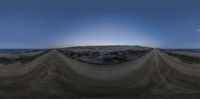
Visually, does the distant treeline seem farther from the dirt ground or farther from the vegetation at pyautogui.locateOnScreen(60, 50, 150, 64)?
the vegetation at pyautogui.locateOnScreen(60, 50, 150, 64)

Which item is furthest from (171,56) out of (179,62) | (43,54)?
(43,54)

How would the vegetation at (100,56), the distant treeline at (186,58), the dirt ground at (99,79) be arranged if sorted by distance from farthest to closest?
the vegetation at (100,56) → the distant treeline at (186,58) → the dirt ground at (99,79)

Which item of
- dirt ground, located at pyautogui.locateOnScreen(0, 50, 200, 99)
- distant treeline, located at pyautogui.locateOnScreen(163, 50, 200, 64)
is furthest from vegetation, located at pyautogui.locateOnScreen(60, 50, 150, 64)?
distant treeline, located at pyautogui.locateOnScreen(163, 50, 200, 64)

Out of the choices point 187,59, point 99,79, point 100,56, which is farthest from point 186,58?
point 100,56

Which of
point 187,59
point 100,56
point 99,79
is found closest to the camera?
point 99,79

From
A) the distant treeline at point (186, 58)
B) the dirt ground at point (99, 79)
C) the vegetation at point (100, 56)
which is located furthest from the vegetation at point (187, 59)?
the vegetation at point (100, 56)

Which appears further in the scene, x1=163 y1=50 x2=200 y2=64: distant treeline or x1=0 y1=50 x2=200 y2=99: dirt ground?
x1=163 y1=50 x2=200 y2=64: distant treeline

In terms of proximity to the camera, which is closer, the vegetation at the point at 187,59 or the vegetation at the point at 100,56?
the vegetation at the point at 187,59

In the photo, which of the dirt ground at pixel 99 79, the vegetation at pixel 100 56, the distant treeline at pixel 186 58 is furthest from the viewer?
the vegetation at pixel 100 56

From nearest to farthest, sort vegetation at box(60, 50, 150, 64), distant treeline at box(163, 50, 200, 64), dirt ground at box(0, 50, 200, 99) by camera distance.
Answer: dirt ground at box(0, 50, 200, 99)
distant treeline at box(163, 50, 200, 64)
vegetation at box(60, 50, 150, 64)

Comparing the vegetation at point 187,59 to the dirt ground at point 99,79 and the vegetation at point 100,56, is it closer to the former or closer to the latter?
the dirt ground at point 99,79

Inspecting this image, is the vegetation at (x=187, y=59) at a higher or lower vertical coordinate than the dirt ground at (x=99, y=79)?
higher

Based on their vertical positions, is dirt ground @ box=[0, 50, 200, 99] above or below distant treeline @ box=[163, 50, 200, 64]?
below

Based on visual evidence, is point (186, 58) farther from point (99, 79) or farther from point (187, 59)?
point (99, 79)
